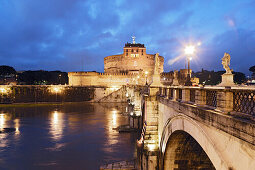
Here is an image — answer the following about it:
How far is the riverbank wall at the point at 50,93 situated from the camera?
60.6 metres

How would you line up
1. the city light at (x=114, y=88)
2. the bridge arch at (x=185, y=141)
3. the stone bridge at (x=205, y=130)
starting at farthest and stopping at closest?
the city light at (x=114, y=88), the bridge arch at (x=185, y=141), the stone bridge at (x=205, y=130)

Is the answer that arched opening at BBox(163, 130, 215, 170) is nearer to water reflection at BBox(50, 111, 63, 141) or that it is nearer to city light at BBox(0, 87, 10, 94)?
water reflection at BBox(50, 111, 63, 141)

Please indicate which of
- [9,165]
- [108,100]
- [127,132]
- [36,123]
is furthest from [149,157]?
[108,100]

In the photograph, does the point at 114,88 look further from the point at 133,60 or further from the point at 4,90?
the point at 4,90

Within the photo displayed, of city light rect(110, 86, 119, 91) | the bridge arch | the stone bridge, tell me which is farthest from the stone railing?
city light rect(110, 86, 119, 91)

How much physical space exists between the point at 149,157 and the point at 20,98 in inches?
2406

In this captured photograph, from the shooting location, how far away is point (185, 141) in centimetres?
969

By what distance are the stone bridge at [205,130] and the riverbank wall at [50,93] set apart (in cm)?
5510

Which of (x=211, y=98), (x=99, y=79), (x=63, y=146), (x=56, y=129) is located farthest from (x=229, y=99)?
(x=99, y=79)

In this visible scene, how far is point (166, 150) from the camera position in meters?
10.0

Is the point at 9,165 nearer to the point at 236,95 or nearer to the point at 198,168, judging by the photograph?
the point at 198,168

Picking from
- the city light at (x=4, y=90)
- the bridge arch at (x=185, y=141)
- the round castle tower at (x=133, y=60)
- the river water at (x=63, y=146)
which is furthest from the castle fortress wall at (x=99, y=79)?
the bridge arch at (x=185, y=141)

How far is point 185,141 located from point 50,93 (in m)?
61.6

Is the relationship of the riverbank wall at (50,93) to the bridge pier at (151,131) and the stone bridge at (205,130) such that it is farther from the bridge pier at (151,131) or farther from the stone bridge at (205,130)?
the stone bridge at (205,130)
